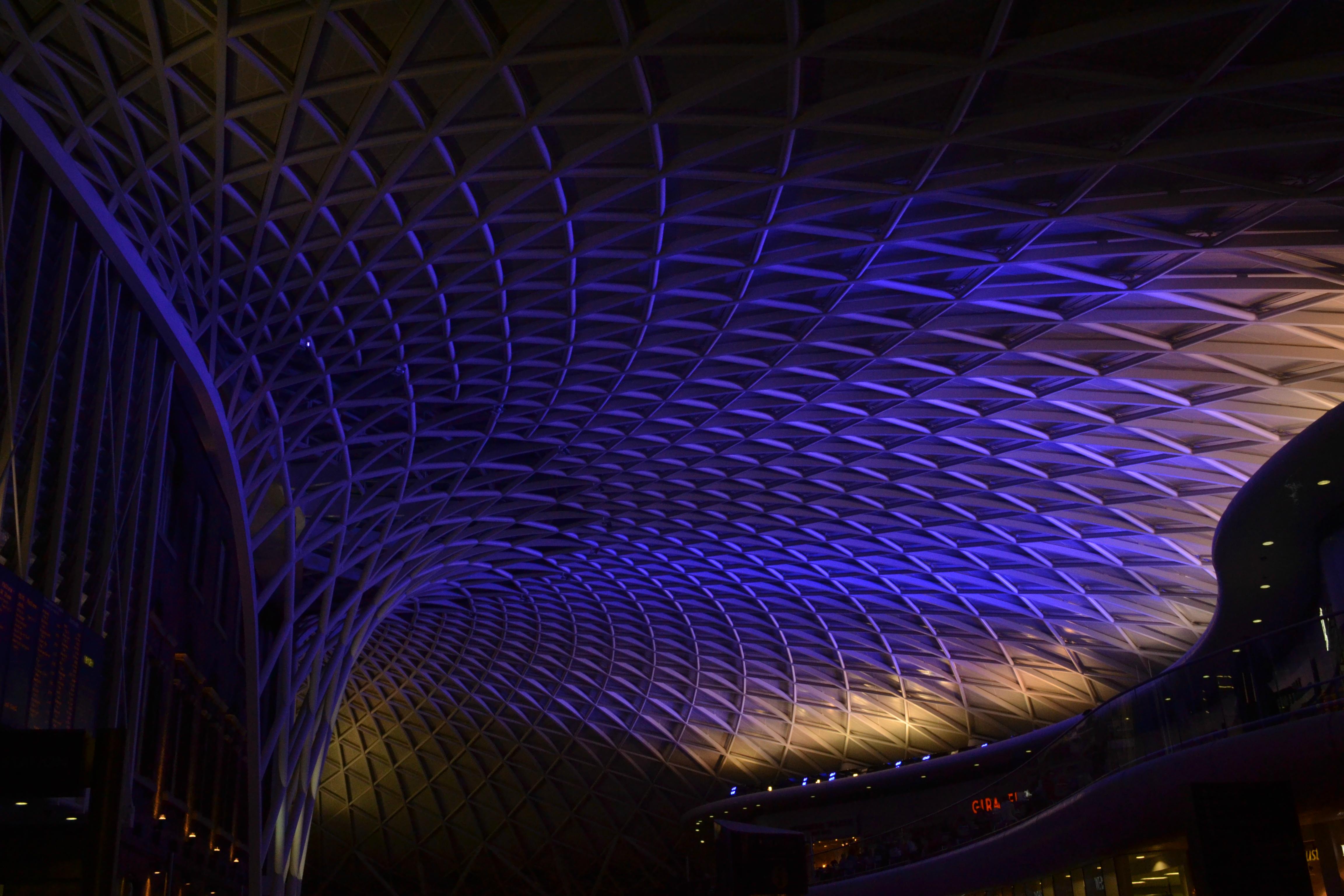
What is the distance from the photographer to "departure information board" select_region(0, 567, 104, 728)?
13.2 metres

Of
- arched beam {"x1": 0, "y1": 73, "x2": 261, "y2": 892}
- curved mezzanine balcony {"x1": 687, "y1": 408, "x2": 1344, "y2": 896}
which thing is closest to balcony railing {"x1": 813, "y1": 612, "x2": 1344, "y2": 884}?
curved mezzanine balcony {"x1": 687, "y1": 408, "x2": 1344, "y2": 896}

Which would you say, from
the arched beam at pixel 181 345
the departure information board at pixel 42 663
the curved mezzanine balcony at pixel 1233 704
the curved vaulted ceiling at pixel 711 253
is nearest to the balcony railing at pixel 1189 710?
the curved mezzanine balcony at pixel 1233 704

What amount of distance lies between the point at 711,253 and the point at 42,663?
57.5 feet

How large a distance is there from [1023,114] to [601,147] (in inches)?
329

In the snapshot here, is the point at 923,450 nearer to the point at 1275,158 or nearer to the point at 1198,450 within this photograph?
the point at 1198,450

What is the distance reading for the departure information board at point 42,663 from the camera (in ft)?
43.4

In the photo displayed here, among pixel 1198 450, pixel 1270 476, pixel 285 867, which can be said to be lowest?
pixel 285 867

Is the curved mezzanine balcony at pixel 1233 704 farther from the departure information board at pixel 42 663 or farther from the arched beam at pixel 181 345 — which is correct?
the arched beam at pixel 181 345

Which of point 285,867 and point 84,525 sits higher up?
point 84,525

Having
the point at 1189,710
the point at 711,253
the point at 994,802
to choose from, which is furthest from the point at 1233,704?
the point at 711,253

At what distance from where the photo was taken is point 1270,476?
1752 centimetres

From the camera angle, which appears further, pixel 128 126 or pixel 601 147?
pixel 601 147

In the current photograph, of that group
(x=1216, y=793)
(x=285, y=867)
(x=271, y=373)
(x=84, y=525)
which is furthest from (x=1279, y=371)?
(x=285, y=867)

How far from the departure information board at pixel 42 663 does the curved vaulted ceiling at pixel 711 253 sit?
9062mm
